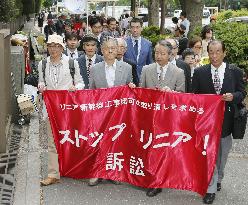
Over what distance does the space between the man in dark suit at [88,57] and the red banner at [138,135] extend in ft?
3.64

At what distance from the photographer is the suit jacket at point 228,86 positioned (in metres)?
5.95

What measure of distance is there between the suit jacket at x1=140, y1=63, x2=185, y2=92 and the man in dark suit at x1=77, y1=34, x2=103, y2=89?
122 cm

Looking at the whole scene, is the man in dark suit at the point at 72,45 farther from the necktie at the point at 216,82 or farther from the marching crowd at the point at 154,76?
the necktie at the point at 216,82

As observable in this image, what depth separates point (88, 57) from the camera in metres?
7.46

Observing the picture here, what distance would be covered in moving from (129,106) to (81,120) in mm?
619

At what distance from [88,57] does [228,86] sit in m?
2.31

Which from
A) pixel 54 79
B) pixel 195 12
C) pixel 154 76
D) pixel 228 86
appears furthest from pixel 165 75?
pixel 195 12

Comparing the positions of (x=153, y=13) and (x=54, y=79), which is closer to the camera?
(x=54, y=79)

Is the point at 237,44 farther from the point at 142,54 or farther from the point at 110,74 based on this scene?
the point at 110,74

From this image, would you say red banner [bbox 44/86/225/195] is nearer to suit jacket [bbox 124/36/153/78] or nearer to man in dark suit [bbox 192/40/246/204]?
man in dark suit [bbox 192/40/246/204]

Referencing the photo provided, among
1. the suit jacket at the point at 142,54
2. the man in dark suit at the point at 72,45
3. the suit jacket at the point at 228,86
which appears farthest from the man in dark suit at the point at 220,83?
the suit jacket at the point at 142,54

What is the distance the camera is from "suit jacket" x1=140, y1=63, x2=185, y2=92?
6250 millimetres

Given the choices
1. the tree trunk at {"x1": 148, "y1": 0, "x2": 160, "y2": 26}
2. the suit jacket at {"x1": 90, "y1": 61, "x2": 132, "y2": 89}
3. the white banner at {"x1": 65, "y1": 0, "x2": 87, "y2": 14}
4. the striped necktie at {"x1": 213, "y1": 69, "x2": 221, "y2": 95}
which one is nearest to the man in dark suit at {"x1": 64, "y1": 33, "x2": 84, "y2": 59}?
the suit jacket at {"x1": 90, "y1": 61, "x2": 132, "y2": 89}

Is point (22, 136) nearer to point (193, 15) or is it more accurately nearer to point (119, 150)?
point (119, 150)
